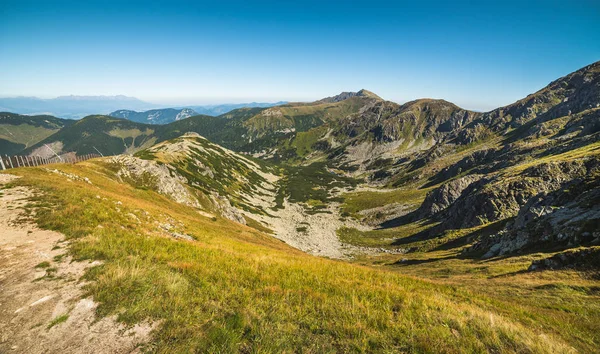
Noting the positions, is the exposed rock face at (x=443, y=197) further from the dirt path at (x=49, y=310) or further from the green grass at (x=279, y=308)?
the dirt path at (x=49, y=310)

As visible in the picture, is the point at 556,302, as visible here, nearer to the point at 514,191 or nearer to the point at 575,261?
the point at 575,261

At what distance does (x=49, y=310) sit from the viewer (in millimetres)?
7758

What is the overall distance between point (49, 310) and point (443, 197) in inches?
5159

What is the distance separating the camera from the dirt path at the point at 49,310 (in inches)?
254

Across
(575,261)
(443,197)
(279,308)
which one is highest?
(279,308)

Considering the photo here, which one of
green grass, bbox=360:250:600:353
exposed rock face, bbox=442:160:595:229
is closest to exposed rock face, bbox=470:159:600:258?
green grass, bbox=360:250:600:353

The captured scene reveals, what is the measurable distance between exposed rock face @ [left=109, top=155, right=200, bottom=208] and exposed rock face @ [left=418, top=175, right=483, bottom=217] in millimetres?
99198

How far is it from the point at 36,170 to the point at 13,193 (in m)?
19.6

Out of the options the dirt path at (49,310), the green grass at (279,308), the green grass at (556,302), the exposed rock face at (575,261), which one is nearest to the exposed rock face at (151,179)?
the dirt path at (49,310)

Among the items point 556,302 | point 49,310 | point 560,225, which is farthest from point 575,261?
point 49,310

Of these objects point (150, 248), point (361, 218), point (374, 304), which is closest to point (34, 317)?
point (150, 248)

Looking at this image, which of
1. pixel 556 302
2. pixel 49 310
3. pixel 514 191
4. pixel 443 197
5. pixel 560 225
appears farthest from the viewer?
pixel 443 197

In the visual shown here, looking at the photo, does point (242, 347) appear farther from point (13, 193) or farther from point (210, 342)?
→ point (13, 193)

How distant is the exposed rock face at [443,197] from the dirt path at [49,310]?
12426cm
